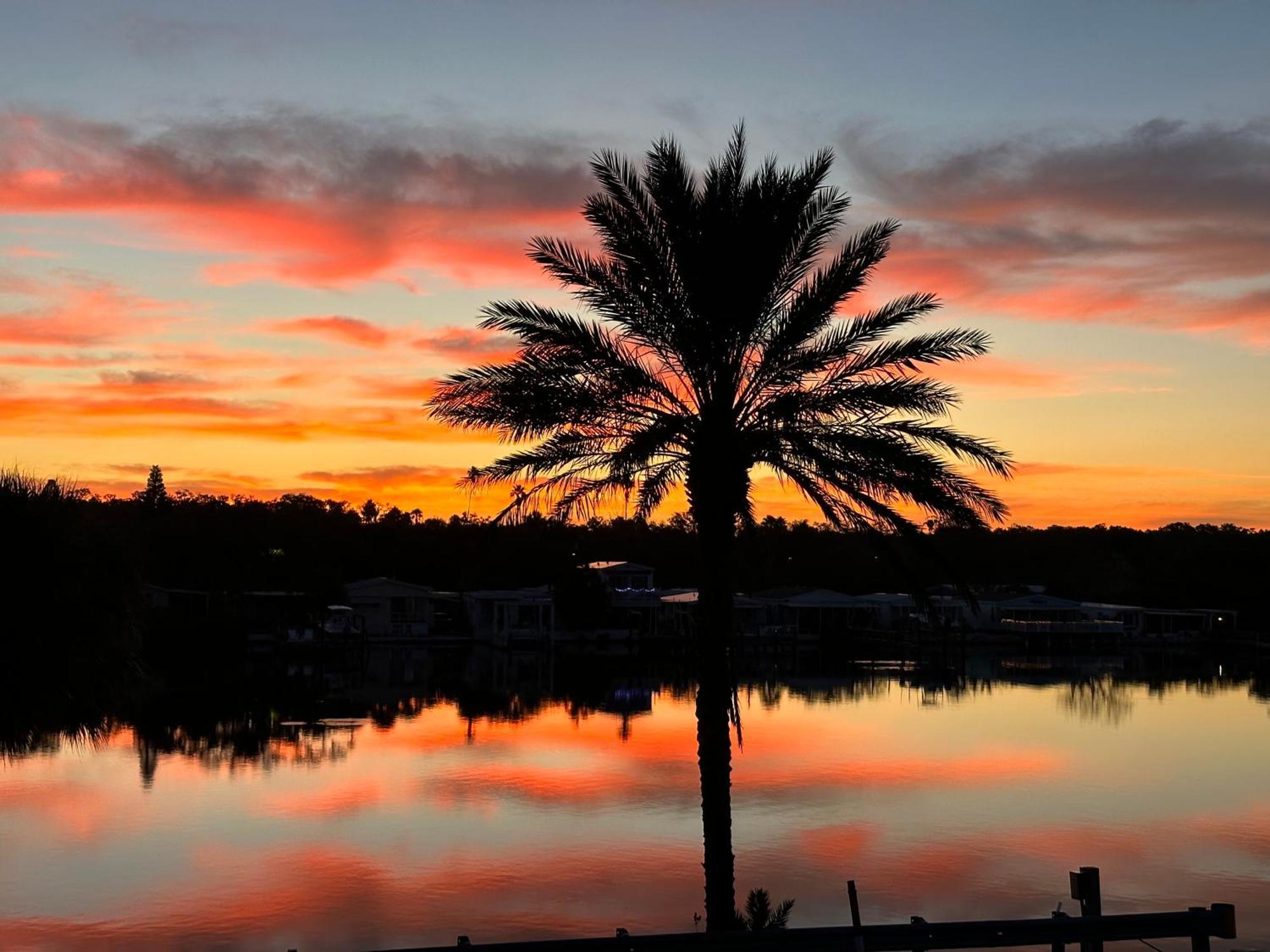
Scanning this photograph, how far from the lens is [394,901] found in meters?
22.2

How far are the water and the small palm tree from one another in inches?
12.7

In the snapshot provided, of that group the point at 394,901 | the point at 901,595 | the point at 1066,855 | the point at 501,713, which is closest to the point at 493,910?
the point at 394,901

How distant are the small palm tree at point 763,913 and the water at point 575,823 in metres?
0.32

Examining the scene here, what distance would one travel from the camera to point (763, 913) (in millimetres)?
20266

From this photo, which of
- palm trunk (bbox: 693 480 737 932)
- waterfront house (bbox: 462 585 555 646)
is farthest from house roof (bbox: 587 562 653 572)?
palm trunk (bbox: 693 480 737 932)

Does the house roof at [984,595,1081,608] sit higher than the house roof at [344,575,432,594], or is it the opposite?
the house roof at [344,575,432,594]

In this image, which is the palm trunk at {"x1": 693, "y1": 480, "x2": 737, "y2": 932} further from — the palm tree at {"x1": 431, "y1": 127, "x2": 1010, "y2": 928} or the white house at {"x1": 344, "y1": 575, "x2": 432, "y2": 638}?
the white house at {"x1": 344, "y1": 575, "x2": 432, "y2": 638}

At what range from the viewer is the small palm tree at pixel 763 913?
64.7ft

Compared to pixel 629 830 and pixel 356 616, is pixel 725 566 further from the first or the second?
pixel 356 616

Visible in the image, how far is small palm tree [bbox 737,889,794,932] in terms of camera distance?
1972 cm

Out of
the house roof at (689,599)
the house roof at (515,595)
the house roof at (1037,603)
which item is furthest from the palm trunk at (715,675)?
the house roof at (1037,603)

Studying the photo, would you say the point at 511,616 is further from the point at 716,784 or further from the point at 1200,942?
the point at 1200,942

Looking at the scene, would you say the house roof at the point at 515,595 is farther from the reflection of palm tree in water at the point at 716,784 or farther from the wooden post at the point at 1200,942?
the wooden post at the point at 1200,942

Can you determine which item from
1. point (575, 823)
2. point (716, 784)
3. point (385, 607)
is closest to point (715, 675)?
point (716, 784)
